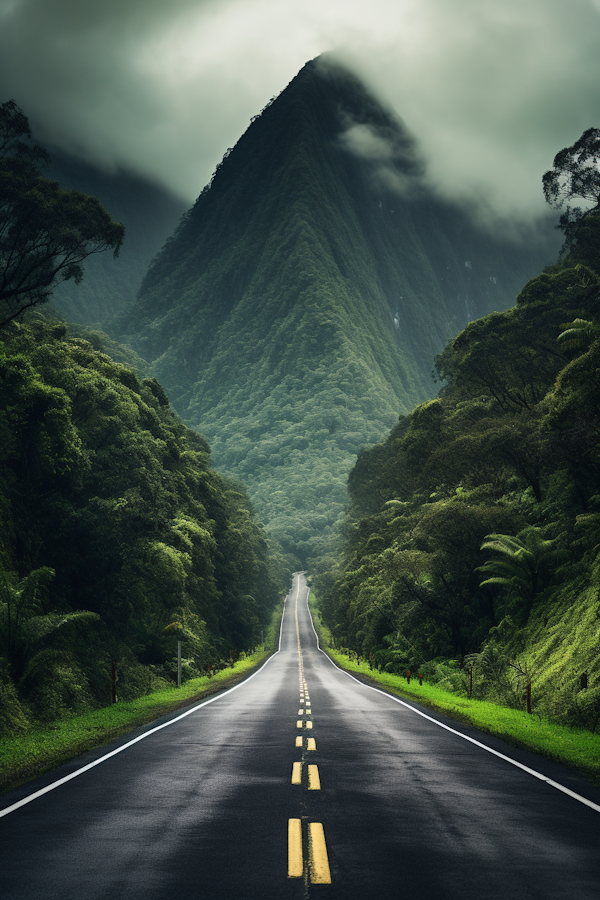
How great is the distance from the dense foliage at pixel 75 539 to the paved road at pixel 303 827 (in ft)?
19.1

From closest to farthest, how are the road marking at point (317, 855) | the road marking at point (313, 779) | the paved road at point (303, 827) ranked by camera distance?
the paved road at point (303, 827), the road marking at point (317, 855), the road marking at point (313, 779)

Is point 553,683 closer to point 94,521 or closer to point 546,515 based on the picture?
point 546,515

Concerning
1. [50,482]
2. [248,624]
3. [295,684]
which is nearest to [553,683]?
[295,684]

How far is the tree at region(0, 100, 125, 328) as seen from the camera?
25.1 m

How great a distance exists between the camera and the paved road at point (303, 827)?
18.6 feet

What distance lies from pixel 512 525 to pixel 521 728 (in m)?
16.5

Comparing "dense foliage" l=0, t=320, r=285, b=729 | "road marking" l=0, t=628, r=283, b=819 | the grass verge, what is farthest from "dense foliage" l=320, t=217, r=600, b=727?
"dense foliage" l=0, t=320, r=285, b=729

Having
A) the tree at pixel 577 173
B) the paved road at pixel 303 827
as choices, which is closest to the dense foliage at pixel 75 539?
the paved road at pixel 303 827

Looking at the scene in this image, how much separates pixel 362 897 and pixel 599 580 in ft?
61.3

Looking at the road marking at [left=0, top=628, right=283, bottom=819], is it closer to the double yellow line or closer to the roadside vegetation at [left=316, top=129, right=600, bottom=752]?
the double yellow line

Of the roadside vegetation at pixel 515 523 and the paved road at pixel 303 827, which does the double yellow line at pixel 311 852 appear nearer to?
the paved road at pixel 303 827

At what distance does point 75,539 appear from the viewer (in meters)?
26.0

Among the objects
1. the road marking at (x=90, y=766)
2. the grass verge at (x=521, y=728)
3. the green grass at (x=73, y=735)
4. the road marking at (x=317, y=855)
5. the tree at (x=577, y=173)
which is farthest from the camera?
the tree at (x=577, y=173)

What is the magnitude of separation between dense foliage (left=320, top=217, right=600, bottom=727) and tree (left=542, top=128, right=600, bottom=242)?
139 inches
